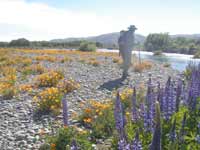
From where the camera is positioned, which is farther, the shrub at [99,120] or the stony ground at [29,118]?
the shrub at [99,120]

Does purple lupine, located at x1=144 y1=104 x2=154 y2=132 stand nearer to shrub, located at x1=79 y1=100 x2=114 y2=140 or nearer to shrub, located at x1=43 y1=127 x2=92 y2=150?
shrub, located at x1=43 y1=127 x2=92 y2=150

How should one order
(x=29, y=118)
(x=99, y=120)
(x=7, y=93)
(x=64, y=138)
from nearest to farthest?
(x=64, y=138), (x=99, y=120), (x=29, y=118), (x=7, y=93)

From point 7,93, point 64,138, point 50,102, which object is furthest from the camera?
point 7,93

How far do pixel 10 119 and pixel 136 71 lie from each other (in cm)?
1185

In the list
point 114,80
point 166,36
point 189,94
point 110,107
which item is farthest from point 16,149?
point 166,36

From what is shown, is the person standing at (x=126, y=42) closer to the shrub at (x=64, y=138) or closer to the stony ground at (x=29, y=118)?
the stony ground at (x=29, y=118)

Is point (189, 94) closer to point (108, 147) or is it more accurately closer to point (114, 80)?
point (108, 147)

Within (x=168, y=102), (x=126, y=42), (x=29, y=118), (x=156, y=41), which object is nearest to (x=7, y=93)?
(x=29, y=118)

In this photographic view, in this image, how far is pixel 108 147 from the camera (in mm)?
6391

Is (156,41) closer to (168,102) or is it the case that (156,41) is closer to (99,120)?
(99,120)

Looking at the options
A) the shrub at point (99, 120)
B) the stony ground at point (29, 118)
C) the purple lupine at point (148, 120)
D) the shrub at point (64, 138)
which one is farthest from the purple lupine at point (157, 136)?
the shrub at point (99, 120)

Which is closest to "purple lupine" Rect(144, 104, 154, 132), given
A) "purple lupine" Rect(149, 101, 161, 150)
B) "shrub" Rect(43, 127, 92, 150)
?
"shrub" Rect(43, 127, 92, 150)

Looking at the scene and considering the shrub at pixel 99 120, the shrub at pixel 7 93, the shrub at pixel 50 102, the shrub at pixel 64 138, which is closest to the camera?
the shrub at pixel 64 138

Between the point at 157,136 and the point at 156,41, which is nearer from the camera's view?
the point at 157,136
